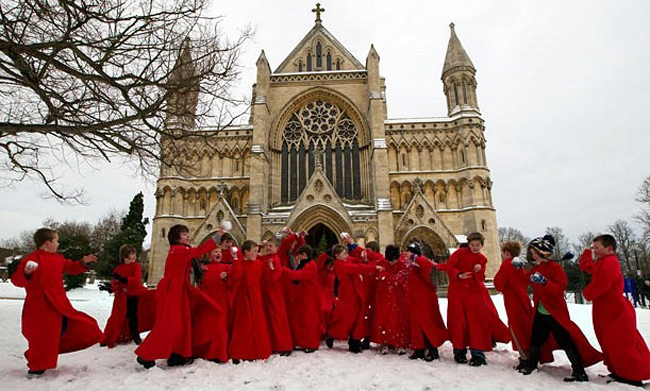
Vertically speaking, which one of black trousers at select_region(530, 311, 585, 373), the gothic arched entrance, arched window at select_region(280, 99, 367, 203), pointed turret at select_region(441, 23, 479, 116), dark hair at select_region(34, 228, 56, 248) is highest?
pointed turret at select_region(441, 23, 479, 116)

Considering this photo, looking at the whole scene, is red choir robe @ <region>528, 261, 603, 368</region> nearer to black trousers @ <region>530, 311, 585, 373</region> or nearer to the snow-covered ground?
black trousers @ <region>530, 311, 585, 373</region>

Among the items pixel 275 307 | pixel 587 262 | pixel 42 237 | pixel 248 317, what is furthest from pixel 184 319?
pixel 587 262

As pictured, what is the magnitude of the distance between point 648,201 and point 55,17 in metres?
32.5

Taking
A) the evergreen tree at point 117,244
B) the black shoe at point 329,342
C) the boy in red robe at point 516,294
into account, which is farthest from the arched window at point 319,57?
the boy in red robe at point 516,294

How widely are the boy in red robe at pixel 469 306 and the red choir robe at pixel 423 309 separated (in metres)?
0.22

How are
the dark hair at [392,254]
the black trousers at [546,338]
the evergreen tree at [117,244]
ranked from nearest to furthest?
the black trousers at [546,338] < the dark hair at [392,254] < the evergreen tree at [117,244]

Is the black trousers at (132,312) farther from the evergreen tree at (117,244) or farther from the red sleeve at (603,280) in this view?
the evergreen tree at (117,244)

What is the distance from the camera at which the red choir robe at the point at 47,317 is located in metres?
4.35

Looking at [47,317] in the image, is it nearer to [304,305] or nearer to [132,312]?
[132,312]

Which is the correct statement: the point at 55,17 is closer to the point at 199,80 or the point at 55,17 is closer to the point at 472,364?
the point at 199,80

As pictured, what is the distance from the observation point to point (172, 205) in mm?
22766

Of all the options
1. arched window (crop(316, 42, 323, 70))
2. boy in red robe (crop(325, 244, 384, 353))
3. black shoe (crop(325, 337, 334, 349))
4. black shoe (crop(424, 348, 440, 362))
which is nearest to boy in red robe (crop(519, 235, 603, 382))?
black shoe (crop(424, 348, 440, 362))

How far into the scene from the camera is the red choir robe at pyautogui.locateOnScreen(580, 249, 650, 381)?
4.05 m

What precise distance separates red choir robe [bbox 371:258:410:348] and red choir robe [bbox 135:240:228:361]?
7.58 feet
